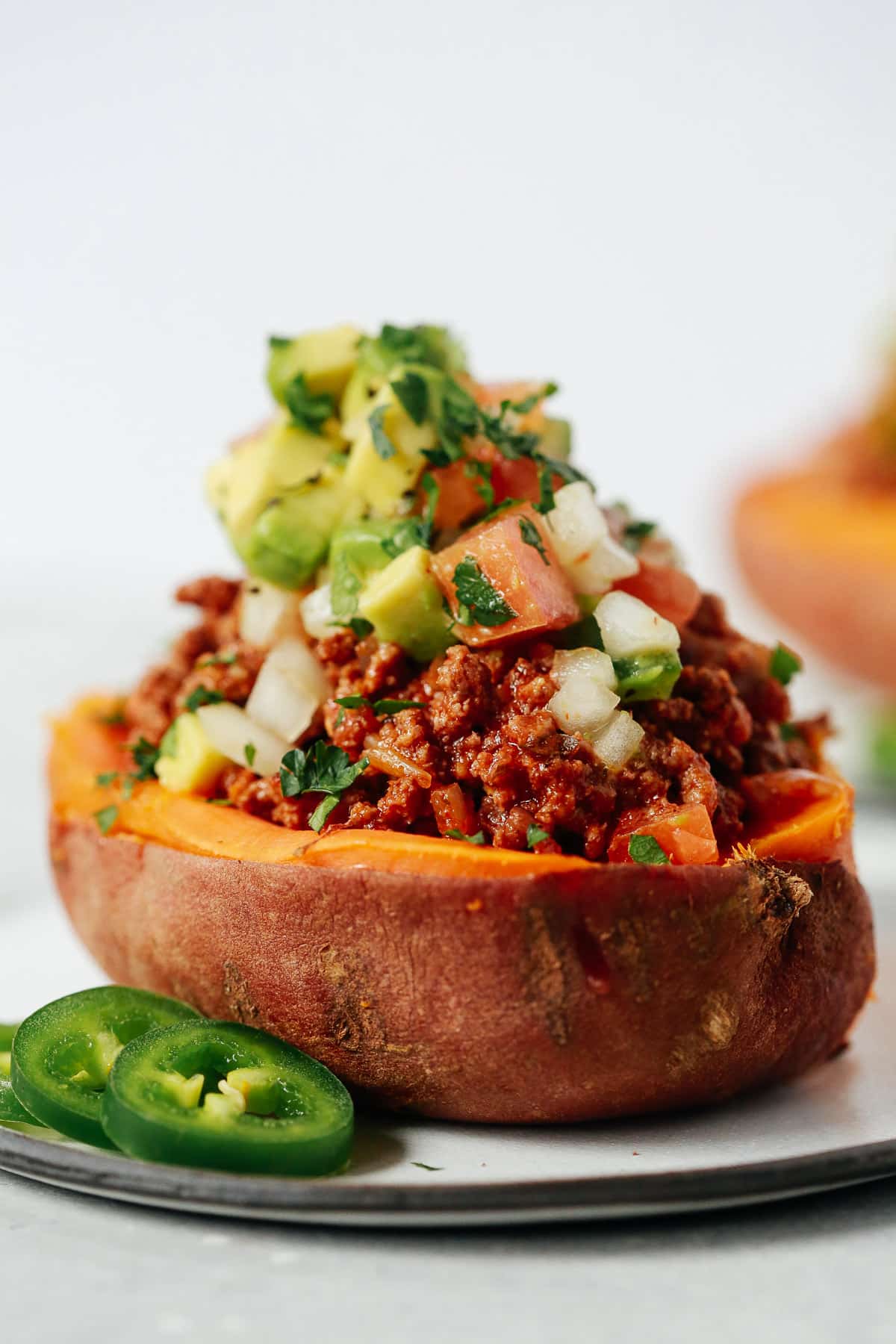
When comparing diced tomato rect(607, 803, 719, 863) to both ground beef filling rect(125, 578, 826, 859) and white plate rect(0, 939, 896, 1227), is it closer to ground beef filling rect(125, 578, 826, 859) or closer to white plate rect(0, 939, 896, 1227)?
ground beef filling rect(125, 578, 826, 859)

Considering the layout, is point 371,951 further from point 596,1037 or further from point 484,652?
point 484,652

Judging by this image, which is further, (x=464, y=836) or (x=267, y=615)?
(x=267, y=615)

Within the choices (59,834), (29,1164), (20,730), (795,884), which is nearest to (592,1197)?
(795,884)

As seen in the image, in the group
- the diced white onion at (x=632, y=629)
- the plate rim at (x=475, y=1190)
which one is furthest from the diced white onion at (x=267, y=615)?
the plate rim at (x=475, y=1190)

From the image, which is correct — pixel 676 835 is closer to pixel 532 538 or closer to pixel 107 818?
pixel 532 538

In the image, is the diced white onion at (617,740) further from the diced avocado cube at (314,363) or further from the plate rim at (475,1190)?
the diced avocado cube at (314,363)

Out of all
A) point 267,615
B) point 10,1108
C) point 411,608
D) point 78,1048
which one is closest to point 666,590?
point 411,608
